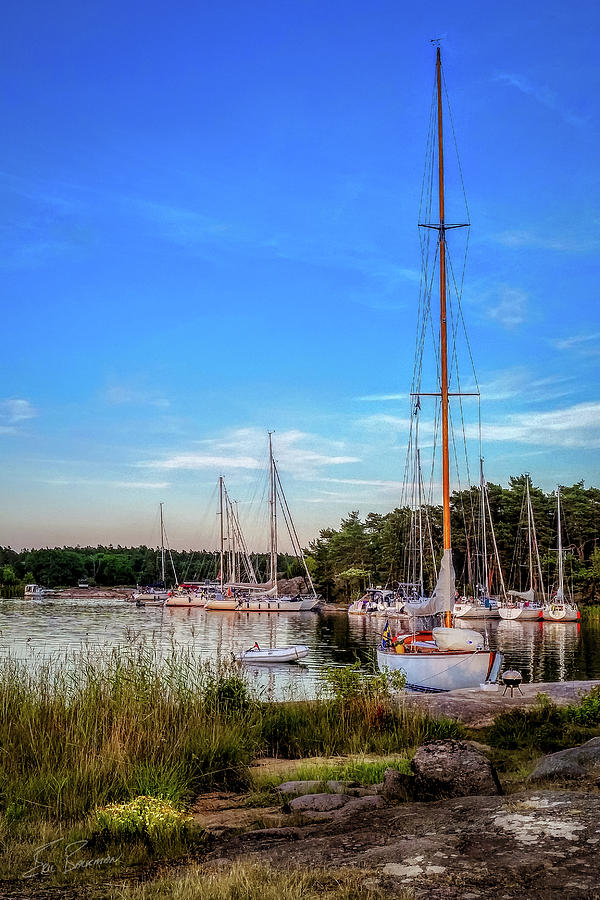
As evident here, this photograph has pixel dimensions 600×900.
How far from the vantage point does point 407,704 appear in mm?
15266

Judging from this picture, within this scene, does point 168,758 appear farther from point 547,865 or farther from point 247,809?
point 547,865

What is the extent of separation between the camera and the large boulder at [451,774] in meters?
8.52

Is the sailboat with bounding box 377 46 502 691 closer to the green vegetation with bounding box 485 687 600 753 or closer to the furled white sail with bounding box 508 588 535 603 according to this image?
the green vegetation with bounding box 485 687 600 753

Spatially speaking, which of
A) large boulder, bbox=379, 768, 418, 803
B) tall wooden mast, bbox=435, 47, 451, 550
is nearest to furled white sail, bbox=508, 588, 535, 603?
tall wooden mast, bbox=435, 47, 451, 550

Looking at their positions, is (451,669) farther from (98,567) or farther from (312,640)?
(98,567)

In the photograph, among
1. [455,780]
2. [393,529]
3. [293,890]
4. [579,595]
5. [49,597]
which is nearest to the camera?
[293,890]

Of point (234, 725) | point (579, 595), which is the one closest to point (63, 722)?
point (234, 725)

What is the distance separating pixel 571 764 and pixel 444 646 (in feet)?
43.0

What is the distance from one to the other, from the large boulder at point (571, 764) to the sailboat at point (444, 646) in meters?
10.5

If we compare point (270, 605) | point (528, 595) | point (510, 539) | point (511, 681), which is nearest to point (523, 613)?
point (528, 595)

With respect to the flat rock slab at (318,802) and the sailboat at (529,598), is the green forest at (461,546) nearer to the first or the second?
the sailboat at (529,598)

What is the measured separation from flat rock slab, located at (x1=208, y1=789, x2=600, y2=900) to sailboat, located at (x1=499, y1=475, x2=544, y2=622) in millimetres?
72557

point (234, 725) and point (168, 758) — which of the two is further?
point (234, 725)

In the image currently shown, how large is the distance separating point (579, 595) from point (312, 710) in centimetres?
8125
